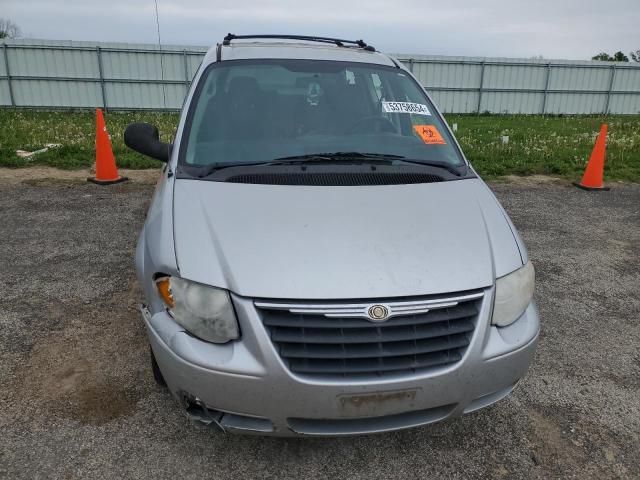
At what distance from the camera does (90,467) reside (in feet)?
7.29

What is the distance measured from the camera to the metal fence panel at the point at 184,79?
17.4m

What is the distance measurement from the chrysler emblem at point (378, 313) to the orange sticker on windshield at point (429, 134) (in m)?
1.53

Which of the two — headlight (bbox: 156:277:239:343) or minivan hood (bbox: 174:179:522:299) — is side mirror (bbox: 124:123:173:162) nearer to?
minivan hood (bbox: 174:179:522:299)

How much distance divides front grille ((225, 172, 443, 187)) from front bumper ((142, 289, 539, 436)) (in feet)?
2.82

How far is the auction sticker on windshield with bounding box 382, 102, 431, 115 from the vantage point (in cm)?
328

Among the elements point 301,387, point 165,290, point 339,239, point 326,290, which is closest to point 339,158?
point 339,239

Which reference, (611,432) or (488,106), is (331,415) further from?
(488,106)

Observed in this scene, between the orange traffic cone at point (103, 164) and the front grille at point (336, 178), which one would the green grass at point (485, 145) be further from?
the front grille at point (336, 178)

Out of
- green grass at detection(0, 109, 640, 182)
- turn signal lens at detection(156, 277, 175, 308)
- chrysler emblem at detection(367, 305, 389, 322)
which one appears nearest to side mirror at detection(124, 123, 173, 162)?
turn signal lens at detection(156, 277, 175, 308)

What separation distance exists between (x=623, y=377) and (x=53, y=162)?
844cm

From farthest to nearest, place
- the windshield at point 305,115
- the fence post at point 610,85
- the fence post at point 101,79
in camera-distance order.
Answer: the fence post at point 610,85, the fence post at point 101,79, the windshield at point 305,115

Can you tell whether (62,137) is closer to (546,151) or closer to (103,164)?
(103,164)

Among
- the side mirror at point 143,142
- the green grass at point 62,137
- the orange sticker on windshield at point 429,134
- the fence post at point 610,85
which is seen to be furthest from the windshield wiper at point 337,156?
the fence post at point 610,85

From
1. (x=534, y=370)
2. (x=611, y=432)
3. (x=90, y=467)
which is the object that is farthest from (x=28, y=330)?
(x=611, y=432)
